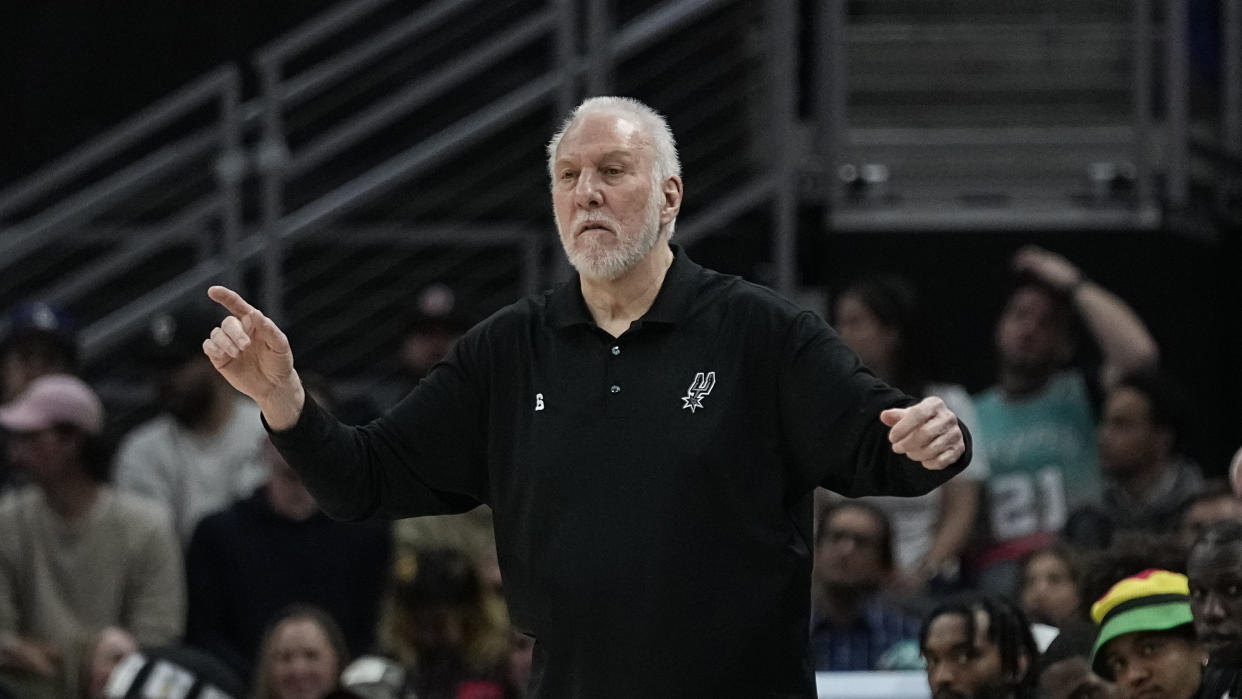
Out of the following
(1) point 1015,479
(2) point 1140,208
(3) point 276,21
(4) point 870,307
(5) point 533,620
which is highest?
(3) point 276,21

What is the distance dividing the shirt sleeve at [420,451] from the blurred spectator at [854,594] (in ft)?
9.01

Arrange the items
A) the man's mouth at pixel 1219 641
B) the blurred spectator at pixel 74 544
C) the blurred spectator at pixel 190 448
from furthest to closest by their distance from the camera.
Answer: the blurred spectator at pixel 190 448, the blurred spectator at pixel 74 544, the man's mouth at pixel 1219 641

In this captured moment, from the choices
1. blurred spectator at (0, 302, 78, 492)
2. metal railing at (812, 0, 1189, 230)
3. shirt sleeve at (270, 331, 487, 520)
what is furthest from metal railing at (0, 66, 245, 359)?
shirt sleeve at (270, 331, 487, 520)

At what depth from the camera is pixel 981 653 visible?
586 centimetres

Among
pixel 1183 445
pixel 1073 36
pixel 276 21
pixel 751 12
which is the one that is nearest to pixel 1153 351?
pixel 1183 445

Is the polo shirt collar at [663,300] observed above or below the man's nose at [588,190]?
below

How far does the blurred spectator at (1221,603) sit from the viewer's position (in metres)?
5.02

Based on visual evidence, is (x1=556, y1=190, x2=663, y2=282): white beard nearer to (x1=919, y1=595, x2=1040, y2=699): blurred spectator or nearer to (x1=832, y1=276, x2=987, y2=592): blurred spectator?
(x1=919, y1=595, x2=1040, y2=699): blurred spectator

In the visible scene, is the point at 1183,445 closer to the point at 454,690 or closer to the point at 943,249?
the point at 943,249

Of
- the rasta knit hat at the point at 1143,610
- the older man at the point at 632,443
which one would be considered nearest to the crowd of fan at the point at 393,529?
the rasta knit hat at the point at 1143,610

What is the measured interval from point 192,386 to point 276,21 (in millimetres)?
3452

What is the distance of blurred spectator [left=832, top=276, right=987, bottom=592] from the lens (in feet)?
26.1

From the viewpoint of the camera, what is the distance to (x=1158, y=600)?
5.47m

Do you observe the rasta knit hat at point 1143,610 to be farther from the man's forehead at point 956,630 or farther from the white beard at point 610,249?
the white beard at point 610,249
